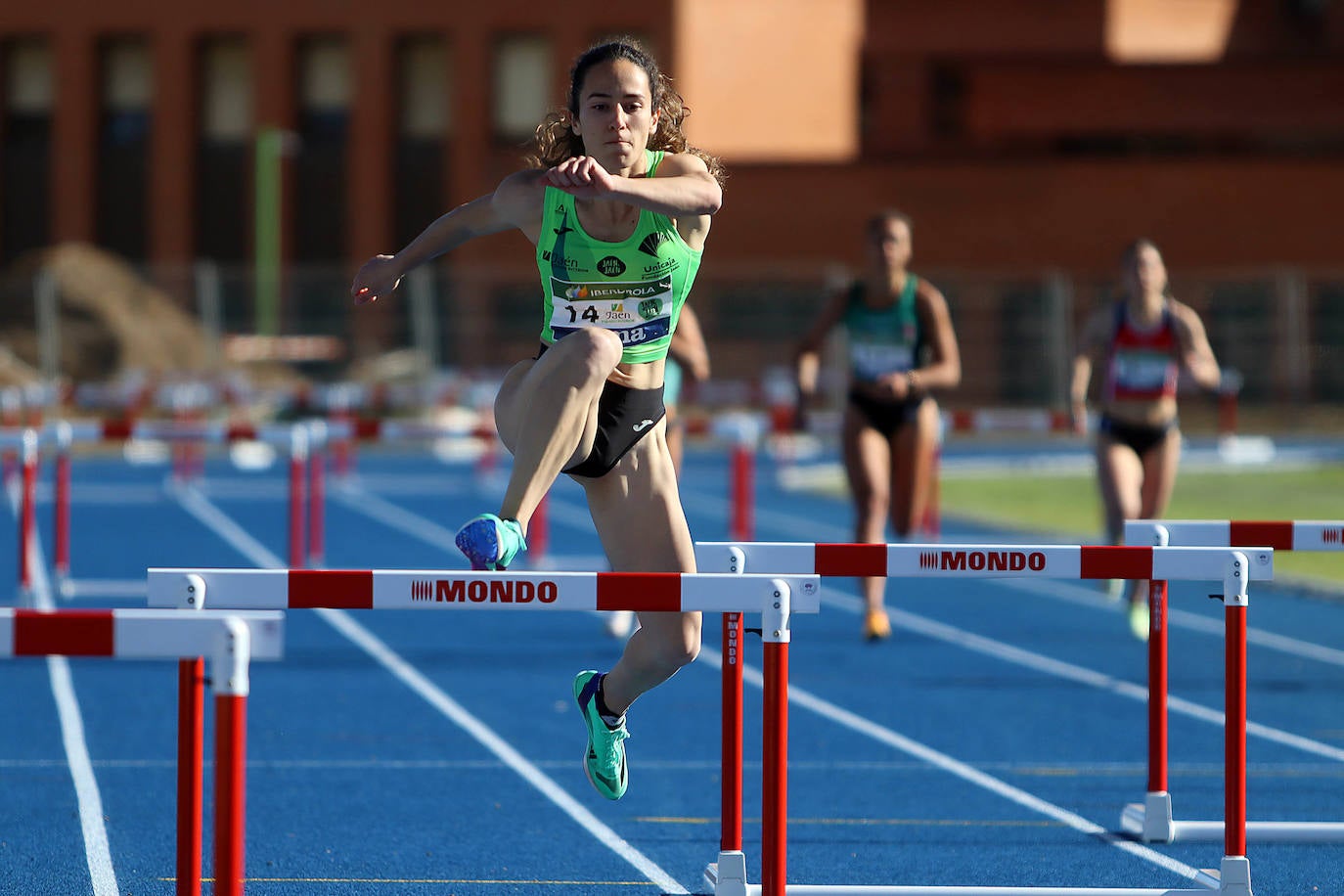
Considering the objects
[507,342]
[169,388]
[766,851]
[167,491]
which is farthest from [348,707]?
[507,342]

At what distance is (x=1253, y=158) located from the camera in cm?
3653

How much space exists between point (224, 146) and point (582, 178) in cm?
3830

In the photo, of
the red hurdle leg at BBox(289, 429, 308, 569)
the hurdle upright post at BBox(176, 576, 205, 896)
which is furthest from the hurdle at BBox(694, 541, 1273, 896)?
the red hurdle leg at BBox(289, 429, 308, 569)

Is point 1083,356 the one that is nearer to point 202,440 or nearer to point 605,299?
point 202,440

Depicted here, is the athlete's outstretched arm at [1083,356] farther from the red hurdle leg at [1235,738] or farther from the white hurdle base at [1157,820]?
the red hurdle leg at [1235,738]

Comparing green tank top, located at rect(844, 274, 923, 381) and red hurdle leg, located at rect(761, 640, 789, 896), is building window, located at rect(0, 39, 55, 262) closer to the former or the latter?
green tank top, located at rect(844, 274, 923, 381)

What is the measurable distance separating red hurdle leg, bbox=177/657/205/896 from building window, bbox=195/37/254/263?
38352mm

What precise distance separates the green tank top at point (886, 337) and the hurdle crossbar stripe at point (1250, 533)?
166 inches

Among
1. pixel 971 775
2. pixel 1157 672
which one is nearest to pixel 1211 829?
pixel 1157 672

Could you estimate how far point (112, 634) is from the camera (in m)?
3.60

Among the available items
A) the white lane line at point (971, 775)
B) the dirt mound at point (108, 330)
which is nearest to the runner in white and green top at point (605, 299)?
the white lane line at point (971, 775)

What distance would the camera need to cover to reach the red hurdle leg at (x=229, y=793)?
3.62m

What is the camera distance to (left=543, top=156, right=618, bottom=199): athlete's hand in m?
4.25

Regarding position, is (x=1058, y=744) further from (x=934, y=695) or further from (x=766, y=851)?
(x=766, y=851)
